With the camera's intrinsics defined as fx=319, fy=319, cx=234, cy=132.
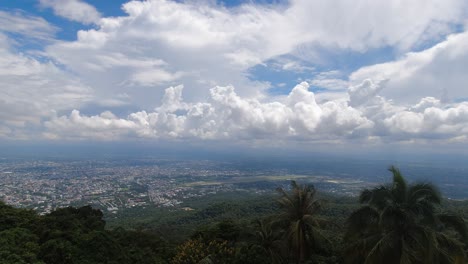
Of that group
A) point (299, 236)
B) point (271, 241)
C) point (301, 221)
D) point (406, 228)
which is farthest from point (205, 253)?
point (406, 228)

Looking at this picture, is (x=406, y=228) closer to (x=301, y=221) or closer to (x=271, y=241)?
(x=301, y=221)

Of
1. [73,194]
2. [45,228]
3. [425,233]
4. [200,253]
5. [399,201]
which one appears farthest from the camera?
[73,194]

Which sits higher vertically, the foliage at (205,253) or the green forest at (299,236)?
the green forest at (299,236)

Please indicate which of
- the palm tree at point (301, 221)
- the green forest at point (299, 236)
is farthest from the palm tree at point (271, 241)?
the palm tree at point (301, 221)

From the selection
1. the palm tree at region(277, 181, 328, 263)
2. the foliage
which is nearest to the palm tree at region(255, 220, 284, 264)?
the palm tree at region(277, 181, 328, 263)

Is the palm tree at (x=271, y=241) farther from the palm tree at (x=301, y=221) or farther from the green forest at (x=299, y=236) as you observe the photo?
the palm tree at (x=301, y=221)

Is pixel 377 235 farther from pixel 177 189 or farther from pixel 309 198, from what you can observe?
pixel 177 189

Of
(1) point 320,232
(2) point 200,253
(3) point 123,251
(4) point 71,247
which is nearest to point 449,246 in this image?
(1) point 320,232
